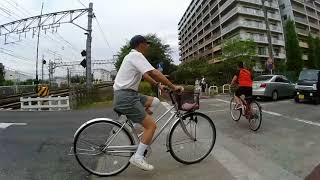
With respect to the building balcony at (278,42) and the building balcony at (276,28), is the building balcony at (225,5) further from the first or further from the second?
the building balcony at (278,42)

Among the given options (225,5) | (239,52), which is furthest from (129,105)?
(225,5)

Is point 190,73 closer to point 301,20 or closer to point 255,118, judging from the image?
point 255,118

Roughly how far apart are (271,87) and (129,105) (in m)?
16.3

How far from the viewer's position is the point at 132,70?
509 cm

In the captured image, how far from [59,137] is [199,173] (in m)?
4.19

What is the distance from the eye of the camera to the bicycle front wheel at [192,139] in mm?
5648

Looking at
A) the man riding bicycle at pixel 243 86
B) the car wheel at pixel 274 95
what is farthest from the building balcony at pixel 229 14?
the man riding bicycle at pixel 243 86

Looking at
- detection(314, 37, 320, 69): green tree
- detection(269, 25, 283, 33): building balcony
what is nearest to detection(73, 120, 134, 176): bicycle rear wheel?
detection(314, 37, 320, 69): green tree

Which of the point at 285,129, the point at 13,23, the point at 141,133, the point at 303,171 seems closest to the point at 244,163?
the point at 303,171

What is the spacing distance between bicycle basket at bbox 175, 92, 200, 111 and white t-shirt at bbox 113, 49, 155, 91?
70 centimetres

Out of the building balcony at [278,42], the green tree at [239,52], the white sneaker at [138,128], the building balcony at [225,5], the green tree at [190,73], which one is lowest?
the white sneaker at [138,128]

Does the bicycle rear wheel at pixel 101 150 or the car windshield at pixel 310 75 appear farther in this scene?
the car windshield at pixel 310 75

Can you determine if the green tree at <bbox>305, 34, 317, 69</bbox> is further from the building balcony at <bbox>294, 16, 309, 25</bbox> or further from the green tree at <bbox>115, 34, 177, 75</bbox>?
the green tree at <bbox>115, 34, 177, 75</bbox>

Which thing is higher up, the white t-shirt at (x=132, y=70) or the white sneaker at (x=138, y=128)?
the white t-shirt at (x=132, y=70)
